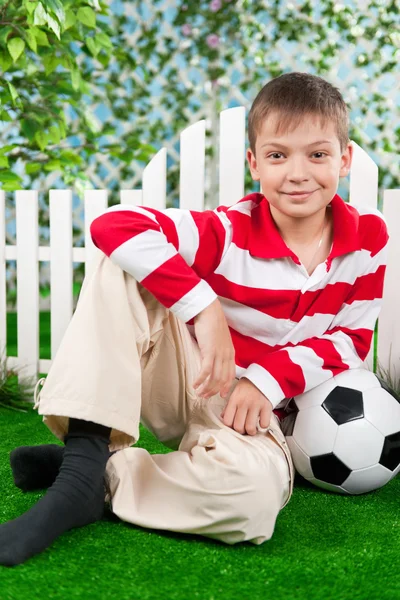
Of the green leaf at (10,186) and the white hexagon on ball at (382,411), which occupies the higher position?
the green leaf at (10,186)

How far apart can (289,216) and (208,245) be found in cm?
18

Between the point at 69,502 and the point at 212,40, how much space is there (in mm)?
3437

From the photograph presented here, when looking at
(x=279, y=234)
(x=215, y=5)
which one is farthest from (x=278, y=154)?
(x=215, y=5)

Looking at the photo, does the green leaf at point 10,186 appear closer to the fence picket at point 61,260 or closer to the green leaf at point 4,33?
the fence picket at point 61,260

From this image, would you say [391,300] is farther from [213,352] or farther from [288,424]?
[213,352]

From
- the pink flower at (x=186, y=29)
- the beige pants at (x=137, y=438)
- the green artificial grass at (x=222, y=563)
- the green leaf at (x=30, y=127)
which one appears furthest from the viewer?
the pink flower at (x=186, y=29)

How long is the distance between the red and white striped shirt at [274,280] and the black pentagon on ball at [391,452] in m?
0.16

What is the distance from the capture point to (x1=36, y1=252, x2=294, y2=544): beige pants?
3.39ft

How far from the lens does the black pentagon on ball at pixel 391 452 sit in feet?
4.15

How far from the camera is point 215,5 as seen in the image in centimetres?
390

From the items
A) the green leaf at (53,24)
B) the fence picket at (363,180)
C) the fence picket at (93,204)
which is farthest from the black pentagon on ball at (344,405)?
the green leaf at (53,24)

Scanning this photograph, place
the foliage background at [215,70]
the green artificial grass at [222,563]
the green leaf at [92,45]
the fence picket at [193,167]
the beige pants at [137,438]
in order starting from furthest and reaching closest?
the foliage background at [215,70], the green leaf at [92,45], the fence picket at [193,167], the beige pants at [137,438], the green artificial grass at [222,563]

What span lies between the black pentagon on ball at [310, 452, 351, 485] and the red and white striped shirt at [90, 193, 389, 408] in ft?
0.43

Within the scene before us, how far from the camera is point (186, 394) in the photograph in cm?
124
